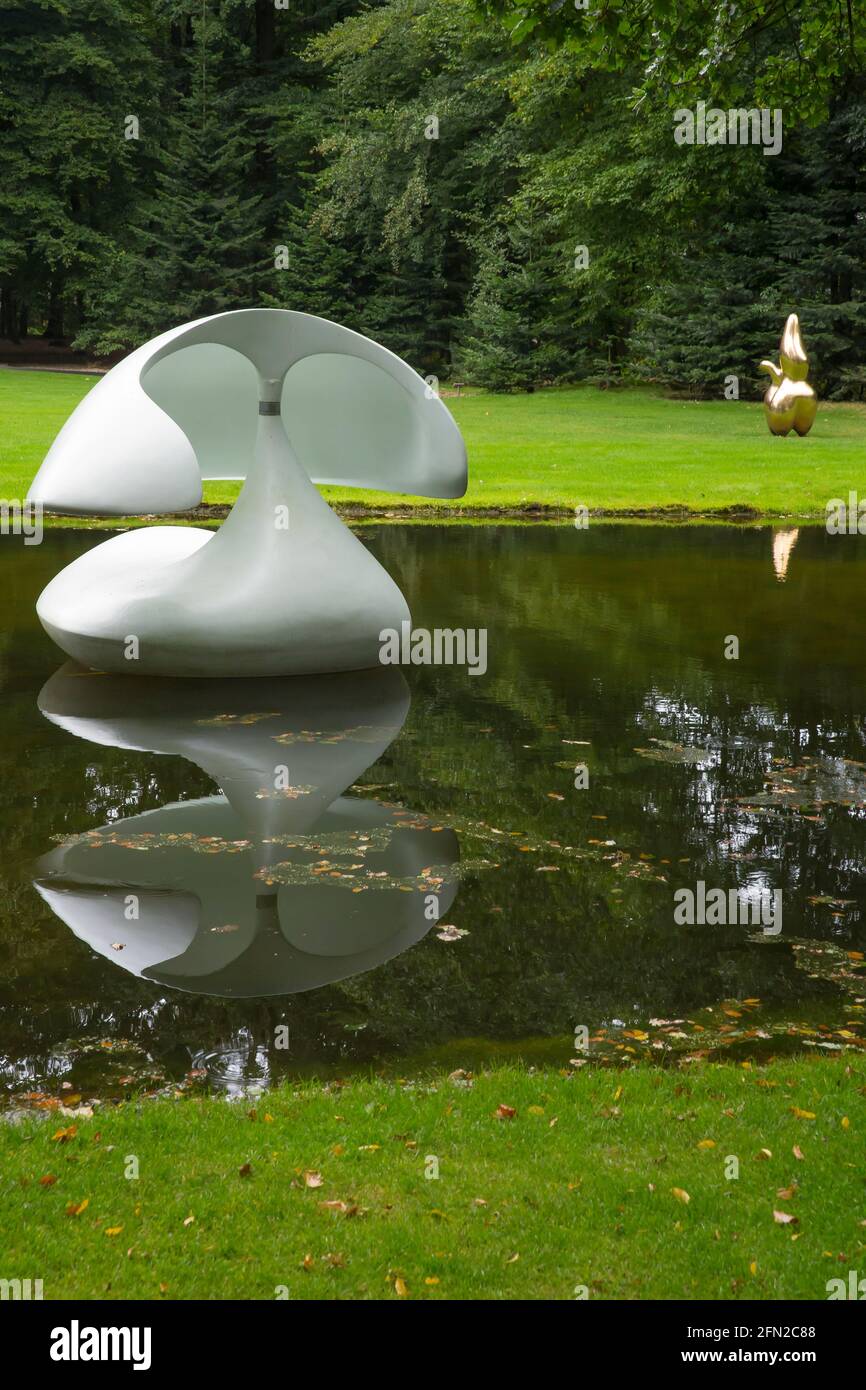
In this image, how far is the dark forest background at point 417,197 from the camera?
125ft

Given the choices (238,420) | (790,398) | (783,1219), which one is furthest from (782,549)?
(783,1219)

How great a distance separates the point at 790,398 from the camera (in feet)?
96.8

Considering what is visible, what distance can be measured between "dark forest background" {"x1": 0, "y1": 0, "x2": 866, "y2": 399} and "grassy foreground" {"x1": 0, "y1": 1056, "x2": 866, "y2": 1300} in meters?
25.6

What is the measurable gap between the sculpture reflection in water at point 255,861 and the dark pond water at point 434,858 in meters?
0.02

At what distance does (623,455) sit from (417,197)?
21547 mm

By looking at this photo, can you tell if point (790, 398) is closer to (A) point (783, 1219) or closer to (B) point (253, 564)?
(B) point (253, 564)

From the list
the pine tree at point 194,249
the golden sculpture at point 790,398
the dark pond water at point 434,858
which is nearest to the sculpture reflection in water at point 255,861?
the dark pond water at point 434,858

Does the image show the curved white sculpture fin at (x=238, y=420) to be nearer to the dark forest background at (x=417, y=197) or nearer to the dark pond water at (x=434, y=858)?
the dark pond water at (x=434, y=858)

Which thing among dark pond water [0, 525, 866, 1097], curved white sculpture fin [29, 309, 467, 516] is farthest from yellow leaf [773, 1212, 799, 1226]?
curved white sculpture fin [29, 309, 467, 516]

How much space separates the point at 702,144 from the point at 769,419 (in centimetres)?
1002

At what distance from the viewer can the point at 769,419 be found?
30312 millimetres

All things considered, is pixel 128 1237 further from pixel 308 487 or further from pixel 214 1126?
pixel 308 487
